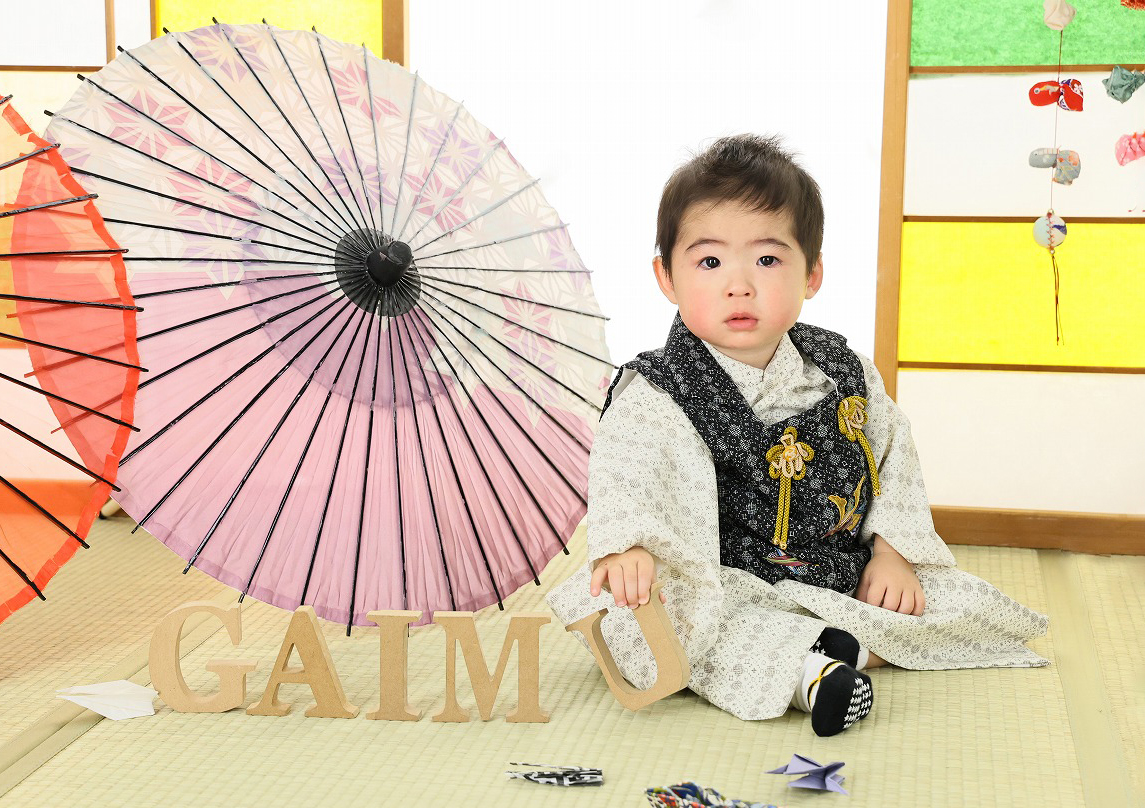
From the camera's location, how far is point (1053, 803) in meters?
1.13

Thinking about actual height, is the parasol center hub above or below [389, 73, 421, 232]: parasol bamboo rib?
below

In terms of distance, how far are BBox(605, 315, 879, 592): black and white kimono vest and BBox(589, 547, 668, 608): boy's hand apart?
23cm

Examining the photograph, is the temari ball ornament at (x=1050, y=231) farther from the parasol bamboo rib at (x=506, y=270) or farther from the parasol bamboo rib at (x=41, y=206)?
the parasol bamboo rib at (x=41, y=206)

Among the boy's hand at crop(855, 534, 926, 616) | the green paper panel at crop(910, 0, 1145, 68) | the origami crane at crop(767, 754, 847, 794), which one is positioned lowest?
the origami crane at crop(767, 754, 847, 794)

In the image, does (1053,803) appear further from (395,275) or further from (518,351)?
(395,275)

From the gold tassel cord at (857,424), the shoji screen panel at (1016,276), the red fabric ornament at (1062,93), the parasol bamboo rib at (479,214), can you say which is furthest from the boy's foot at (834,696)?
the red fabric ornament at (1062,93)

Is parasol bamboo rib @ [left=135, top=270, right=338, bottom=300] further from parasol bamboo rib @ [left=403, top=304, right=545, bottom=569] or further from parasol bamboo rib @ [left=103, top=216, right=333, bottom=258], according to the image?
parasol bamboo rib @ [left=403, top=304, right=545, bottom=569]

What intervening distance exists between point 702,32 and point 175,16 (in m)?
1.04

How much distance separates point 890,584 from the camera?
154 cm

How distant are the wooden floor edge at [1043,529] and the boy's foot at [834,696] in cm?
89

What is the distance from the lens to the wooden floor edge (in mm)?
2105

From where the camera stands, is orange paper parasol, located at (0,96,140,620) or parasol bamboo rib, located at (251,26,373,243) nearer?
orange paper parasol, located at (0,96,140,620)

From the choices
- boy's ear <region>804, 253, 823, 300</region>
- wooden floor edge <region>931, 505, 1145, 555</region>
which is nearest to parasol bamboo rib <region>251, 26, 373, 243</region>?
boy's ear <region>804, 253, 823, 300</region>

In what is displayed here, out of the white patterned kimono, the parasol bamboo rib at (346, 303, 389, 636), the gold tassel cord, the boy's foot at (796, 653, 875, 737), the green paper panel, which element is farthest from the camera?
the green paper panel
